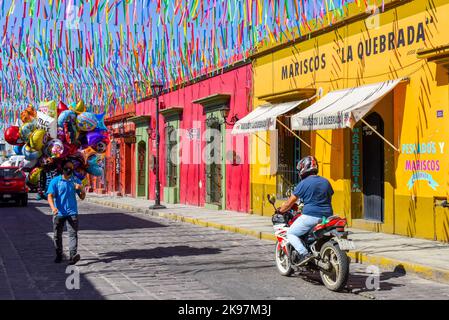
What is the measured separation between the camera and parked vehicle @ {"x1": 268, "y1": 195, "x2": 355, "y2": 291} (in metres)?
7.04

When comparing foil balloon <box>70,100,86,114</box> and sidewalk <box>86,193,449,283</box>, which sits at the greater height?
foil balloon <box>70,100,86,114</box>

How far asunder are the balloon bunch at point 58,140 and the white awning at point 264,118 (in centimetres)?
617

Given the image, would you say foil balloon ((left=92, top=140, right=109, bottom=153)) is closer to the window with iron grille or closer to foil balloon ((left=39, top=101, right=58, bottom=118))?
foil balloon ((left=39, top=101, right=58, bottom=118))

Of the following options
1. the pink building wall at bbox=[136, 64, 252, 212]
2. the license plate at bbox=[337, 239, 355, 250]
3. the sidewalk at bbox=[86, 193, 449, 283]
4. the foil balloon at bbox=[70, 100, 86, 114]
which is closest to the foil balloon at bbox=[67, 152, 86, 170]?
the foil balloon at bbox=[70, 100, 86, 114]

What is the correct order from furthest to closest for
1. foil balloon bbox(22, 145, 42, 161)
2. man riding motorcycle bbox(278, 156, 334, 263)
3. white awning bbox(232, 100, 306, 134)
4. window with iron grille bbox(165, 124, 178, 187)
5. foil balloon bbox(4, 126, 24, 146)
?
1. window with iron grille bbox(165, 124, 178, 187)
2. white awning bbox(232, 100, 306, 134)
3. foil balloon bbox(4, 126, 24, 146)
4. foil balloon bbox(22, 145, 42, 161)
5. man riding motorcycle bbox(278, 156, 334, 263)

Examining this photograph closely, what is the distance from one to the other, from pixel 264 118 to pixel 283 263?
27.0ft

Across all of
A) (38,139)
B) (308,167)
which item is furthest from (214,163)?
(308,167)

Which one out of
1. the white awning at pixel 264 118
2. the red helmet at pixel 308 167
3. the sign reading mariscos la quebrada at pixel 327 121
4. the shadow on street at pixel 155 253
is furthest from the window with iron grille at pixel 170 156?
the red helmet at pixel 308 167

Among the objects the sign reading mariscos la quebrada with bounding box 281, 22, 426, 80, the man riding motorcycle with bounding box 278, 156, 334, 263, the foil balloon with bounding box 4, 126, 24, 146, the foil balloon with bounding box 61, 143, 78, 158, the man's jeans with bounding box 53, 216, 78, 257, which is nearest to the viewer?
the man riding motorcycle with bounding box 278, 156, 334, 263

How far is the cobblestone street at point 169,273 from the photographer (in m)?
7.07

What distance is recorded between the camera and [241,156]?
65.3ft

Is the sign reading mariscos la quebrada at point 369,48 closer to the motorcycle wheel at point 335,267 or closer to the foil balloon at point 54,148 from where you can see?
the motorcycle wheel at point 335,267

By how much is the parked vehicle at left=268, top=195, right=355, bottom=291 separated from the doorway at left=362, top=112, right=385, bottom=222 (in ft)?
19.7
